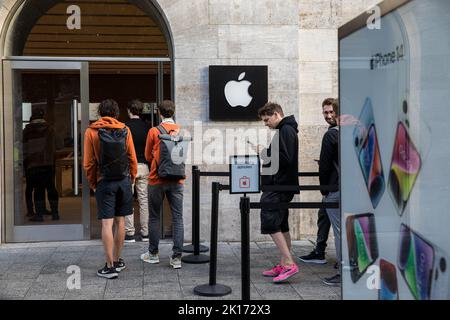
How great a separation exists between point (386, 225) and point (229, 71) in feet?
16.4

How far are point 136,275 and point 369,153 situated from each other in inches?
136

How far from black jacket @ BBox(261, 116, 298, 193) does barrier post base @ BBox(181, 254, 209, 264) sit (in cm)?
141

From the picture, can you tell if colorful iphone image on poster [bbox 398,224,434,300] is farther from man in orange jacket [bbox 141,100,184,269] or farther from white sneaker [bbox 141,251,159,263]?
white sneaker [bbox 141,251,159,263]

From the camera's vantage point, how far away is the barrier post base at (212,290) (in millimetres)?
5305

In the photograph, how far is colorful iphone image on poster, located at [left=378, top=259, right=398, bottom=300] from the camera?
3.08m

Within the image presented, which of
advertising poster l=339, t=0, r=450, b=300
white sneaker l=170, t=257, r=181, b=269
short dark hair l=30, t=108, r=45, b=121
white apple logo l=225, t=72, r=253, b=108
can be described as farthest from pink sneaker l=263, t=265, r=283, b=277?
short dark hair l=30, t=108, r=45, b=121

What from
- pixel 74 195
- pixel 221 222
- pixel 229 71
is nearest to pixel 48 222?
pixel 74 195

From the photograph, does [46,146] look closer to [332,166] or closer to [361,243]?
[332,166]

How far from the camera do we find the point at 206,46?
7879 mm

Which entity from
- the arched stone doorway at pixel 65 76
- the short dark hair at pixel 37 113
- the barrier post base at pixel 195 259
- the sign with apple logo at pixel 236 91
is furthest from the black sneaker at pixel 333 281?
the short dark hair at pixel 37 113

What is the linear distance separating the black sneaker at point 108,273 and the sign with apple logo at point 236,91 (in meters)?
2.64

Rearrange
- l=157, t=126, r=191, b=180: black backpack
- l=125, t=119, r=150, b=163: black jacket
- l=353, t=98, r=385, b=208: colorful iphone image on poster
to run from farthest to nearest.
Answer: l=125, t=119, r=150, b=163: black jacket, l=157, t=126, r=191, b=180: black backpack, l=353, t=98, r=385, b=208: colorful iphone image on poster

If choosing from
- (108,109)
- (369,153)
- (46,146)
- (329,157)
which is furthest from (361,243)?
(46,146)
